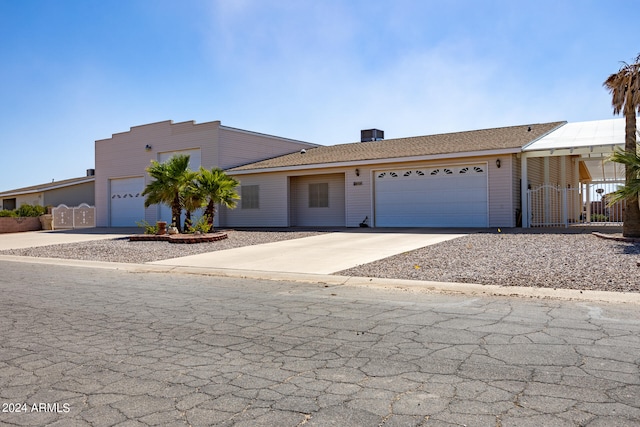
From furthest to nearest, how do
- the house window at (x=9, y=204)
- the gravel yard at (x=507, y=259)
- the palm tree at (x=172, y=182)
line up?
the house window at (x=9, y=204) < the palm tree at (x=172, y=182) < the gravel yard at (x=507, y=259)

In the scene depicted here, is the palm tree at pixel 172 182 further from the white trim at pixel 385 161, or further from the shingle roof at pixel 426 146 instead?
the shingle roof at pixel 426 146

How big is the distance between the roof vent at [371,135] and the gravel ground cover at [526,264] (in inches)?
750

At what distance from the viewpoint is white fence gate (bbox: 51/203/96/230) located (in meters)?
34.9

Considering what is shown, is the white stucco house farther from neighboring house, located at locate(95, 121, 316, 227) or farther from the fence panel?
the fence panel

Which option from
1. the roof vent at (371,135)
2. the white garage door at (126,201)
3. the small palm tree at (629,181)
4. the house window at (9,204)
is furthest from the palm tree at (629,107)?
the house window at (9,204)

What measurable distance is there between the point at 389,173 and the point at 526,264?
12.7 metres

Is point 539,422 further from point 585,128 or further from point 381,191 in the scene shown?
point 585,128

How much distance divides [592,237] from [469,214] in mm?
6400

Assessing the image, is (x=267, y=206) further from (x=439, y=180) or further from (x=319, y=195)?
(x=439, y=180)

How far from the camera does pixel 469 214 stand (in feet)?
67.4

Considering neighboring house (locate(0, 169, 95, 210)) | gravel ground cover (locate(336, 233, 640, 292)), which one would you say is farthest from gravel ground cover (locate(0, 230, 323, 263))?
neighboring house (locate(0, 169, 95, 210))

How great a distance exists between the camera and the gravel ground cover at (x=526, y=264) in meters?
8.72

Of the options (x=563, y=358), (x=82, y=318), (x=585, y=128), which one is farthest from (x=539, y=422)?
(x=585, y=128)

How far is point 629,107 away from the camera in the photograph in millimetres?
13992
